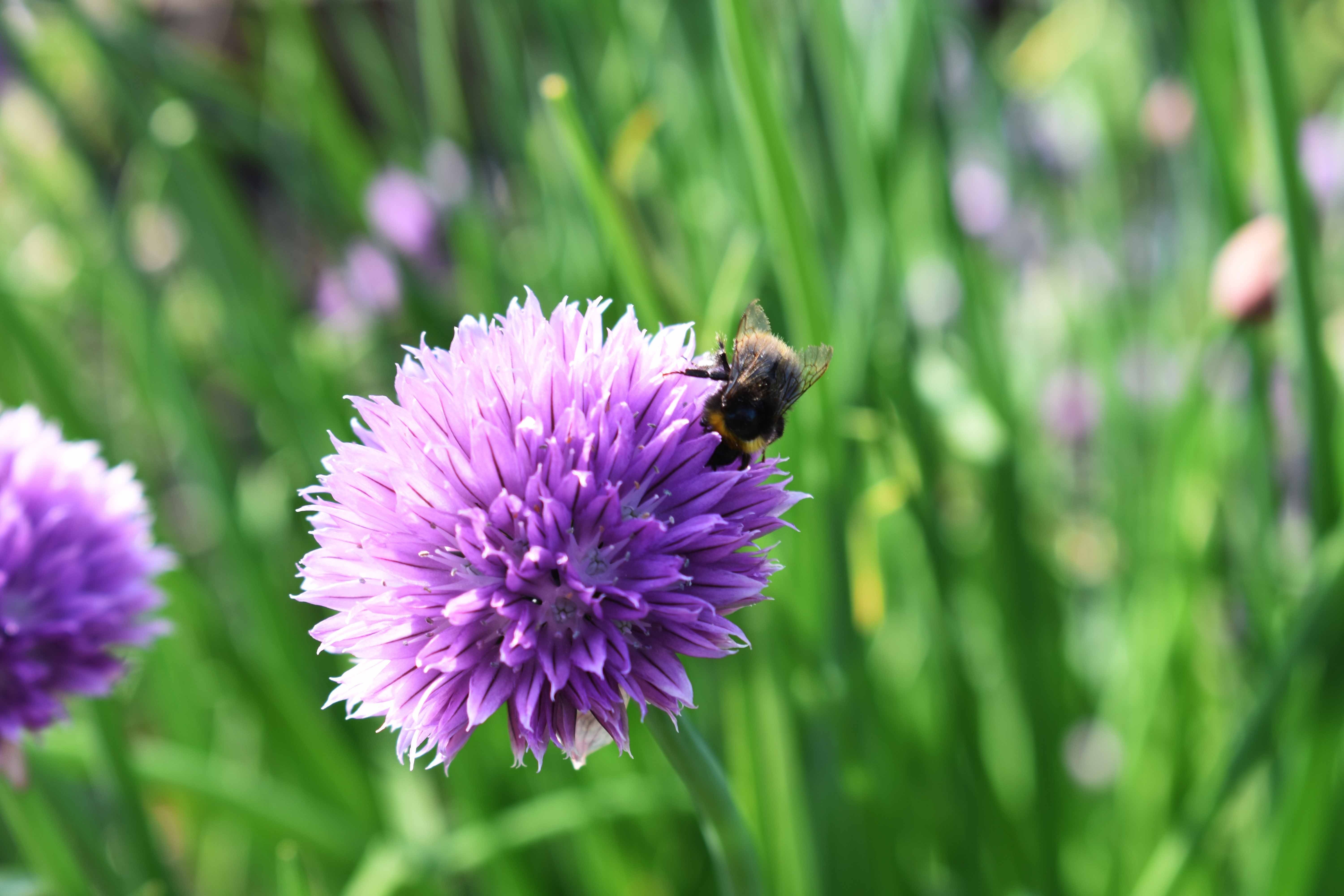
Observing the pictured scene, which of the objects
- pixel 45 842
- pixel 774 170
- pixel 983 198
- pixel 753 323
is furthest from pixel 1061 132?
pixel 45 842

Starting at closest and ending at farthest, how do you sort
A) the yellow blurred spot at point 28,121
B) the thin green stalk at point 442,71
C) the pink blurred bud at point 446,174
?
the thin green stalk at point 442,71, the pink blurred bud at point 446,174, the yellow blurred spot at point 28,121

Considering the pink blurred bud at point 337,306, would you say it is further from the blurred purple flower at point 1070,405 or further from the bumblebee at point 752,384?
the blurred purple flower at point 1070,405

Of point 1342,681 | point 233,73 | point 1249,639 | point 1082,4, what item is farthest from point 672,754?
point 233,73

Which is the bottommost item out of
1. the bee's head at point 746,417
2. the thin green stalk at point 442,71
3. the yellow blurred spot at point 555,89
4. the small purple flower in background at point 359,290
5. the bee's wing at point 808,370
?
the bee's head at point 746,417

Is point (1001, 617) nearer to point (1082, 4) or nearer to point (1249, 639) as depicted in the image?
point (1249, 639)

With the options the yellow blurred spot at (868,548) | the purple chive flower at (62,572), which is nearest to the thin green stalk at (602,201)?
the yellow blurred spot at (868,548)

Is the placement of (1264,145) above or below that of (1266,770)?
above

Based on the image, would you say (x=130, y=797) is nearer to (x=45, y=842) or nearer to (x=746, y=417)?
(x=45, y=842)
